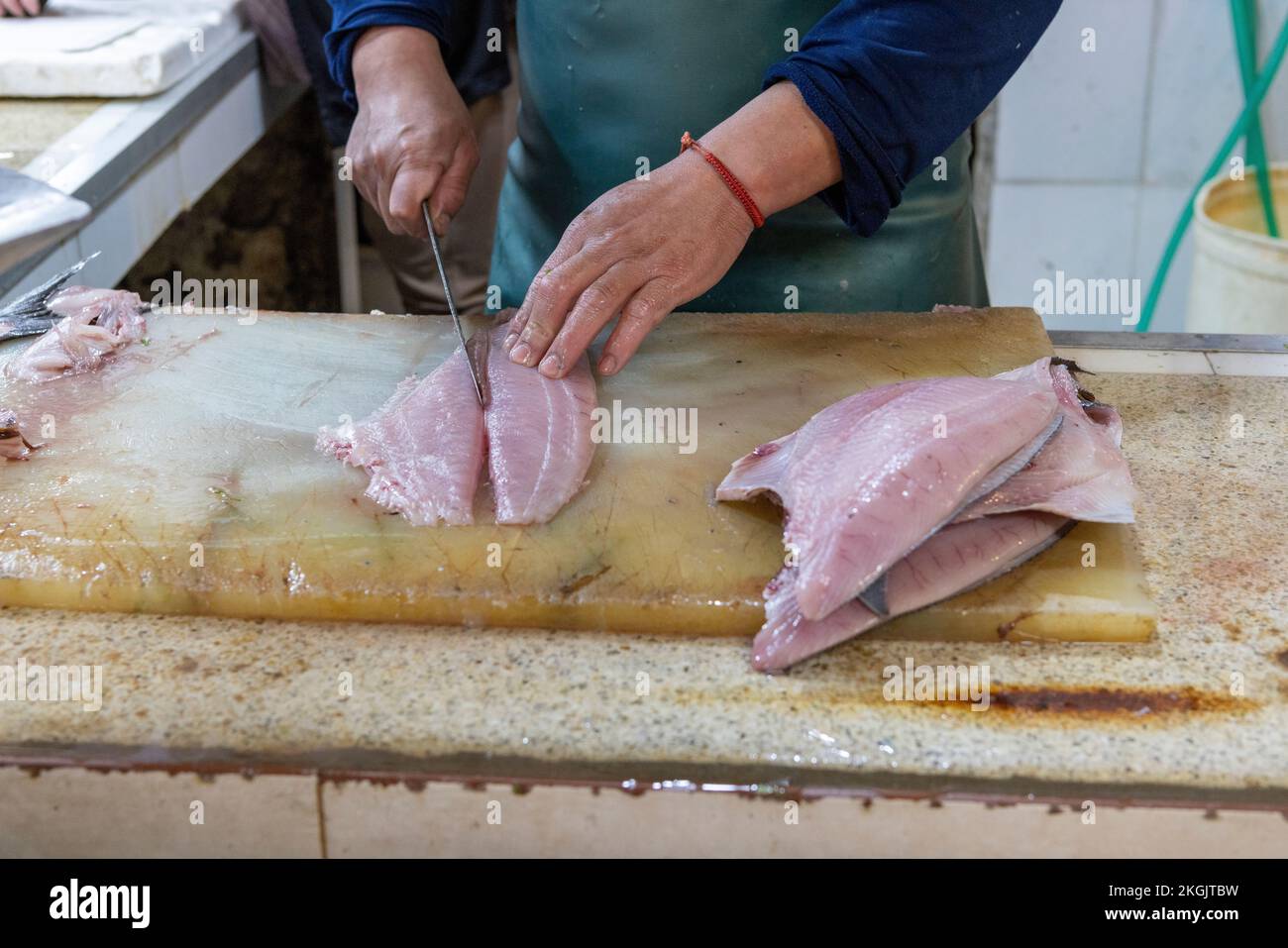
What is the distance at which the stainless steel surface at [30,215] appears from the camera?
7.79 ft

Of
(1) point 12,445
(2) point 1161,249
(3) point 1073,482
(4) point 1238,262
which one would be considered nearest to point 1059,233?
(2) point 1161,249

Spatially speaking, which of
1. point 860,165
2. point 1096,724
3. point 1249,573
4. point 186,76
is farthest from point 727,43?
point 186,76

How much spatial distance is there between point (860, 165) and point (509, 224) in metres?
0.94

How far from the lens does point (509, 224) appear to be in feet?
8.70

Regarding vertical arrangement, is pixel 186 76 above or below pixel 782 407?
above

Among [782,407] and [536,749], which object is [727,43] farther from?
[536,749]

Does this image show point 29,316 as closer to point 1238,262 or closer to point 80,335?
point 80,335

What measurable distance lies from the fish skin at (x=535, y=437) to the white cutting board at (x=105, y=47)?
71.0 inches

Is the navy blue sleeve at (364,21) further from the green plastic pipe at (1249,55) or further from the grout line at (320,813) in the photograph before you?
the green plastic pipe at (1249,55)

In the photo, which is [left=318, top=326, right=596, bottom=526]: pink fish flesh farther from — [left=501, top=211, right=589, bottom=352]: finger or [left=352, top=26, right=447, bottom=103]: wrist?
[left=352, top=26, right=447, bottom=103]: wrist

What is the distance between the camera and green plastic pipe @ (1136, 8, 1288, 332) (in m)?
3.87

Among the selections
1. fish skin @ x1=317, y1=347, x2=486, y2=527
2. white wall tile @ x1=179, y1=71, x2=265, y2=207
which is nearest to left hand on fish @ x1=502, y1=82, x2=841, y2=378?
fish skin @ x1=317, y1=347, x2=486, y2=527

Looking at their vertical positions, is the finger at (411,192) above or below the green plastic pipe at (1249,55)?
below

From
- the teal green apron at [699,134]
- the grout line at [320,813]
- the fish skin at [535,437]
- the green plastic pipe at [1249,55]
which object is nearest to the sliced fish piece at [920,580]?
the fish skin at [535,437]
